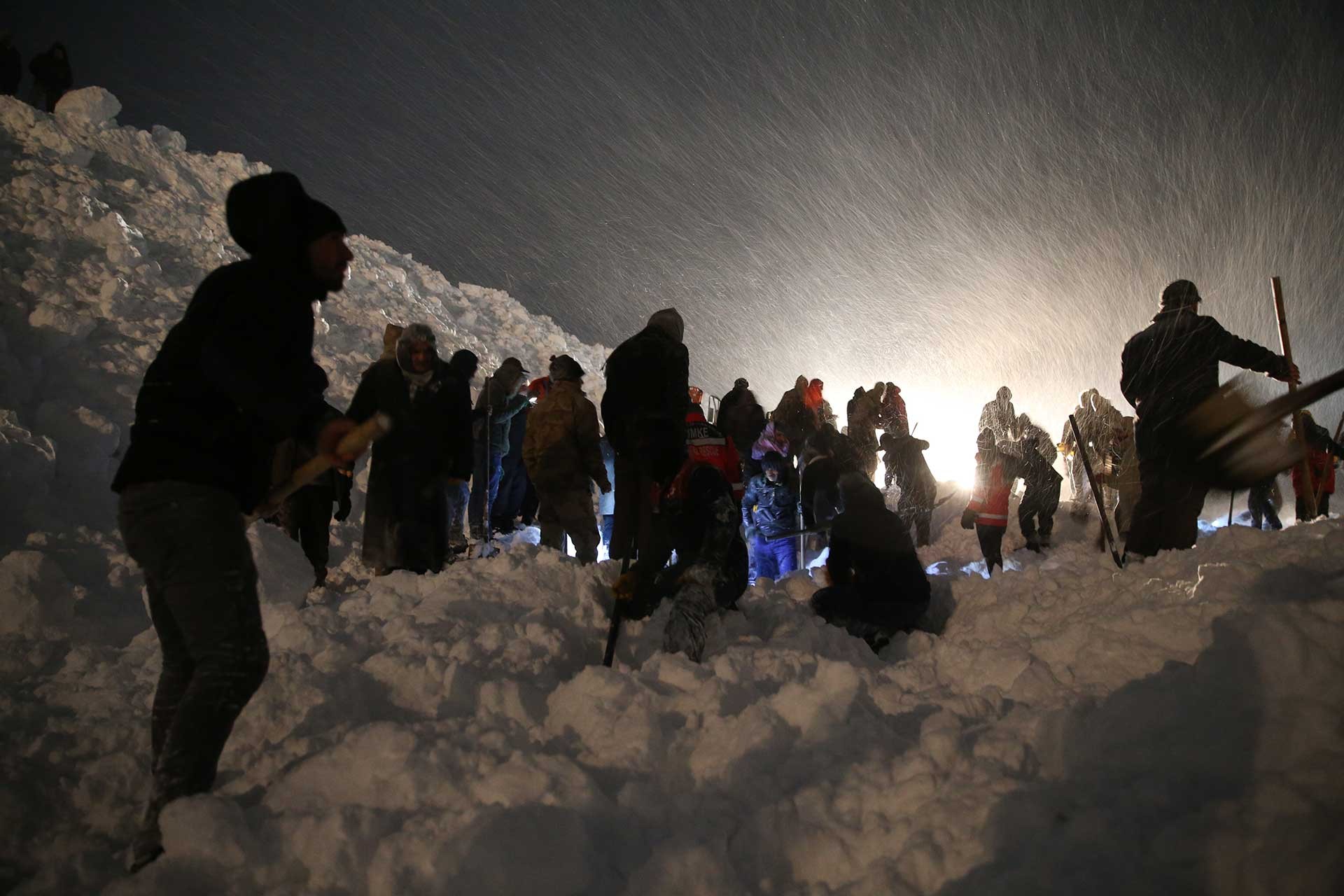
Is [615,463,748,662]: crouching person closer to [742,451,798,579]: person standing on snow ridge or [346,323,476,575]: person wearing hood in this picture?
[346,323,476,575]: person wearing hood

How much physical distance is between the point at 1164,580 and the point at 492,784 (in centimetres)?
334

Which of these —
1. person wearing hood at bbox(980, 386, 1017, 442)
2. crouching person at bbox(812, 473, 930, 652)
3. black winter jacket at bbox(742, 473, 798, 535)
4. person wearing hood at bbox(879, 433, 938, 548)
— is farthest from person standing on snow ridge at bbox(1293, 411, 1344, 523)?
crouching person at bbox(812, 473, 930, 652)

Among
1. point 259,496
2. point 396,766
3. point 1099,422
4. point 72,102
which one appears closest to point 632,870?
point 396,766

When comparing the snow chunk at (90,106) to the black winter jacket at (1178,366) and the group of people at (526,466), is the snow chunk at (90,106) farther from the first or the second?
the black winter jacket at (1178,366)

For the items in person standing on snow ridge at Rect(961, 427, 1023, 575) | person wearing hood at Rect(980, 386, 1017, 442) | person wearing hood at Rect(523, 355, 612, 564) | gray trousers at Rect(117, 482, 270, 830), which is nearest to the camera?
gray trousers at Rect(117, 482, 270, 830)

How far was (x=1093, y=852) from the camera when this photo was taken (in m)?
1.63

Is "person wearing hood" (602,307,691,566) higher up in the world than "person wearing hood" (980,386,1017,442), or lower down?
lower down

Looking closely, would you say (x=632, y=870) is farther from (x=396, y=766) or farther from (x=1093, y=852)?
(x=1093, y=852)

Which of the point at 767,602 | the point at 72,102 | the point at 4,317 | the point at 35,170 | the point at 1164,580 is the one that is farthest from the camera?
the point at 72,102

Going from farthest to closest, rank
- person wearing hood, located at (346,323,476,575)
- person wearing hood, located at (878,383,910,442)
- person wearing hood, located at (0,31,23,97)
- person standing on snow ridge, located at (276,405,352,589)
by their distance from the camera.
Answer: person wearing hood, located at (0,31,23,97)
person wearing hood, located at (878,383,910,442)
person standing on snow ridge, located at (276,405,352,589)
person wearing hood, located at (346,323,476,575)

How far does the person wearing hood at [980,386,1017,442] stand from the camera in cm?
896

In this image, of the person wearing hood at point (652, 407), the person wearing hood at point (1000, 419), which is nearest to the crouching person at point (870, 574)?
the person wearing hood at point (652, 407)

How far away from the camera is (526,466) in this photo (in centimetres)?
622

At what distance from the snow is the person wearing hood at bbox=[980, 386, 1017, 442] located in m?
4.72
